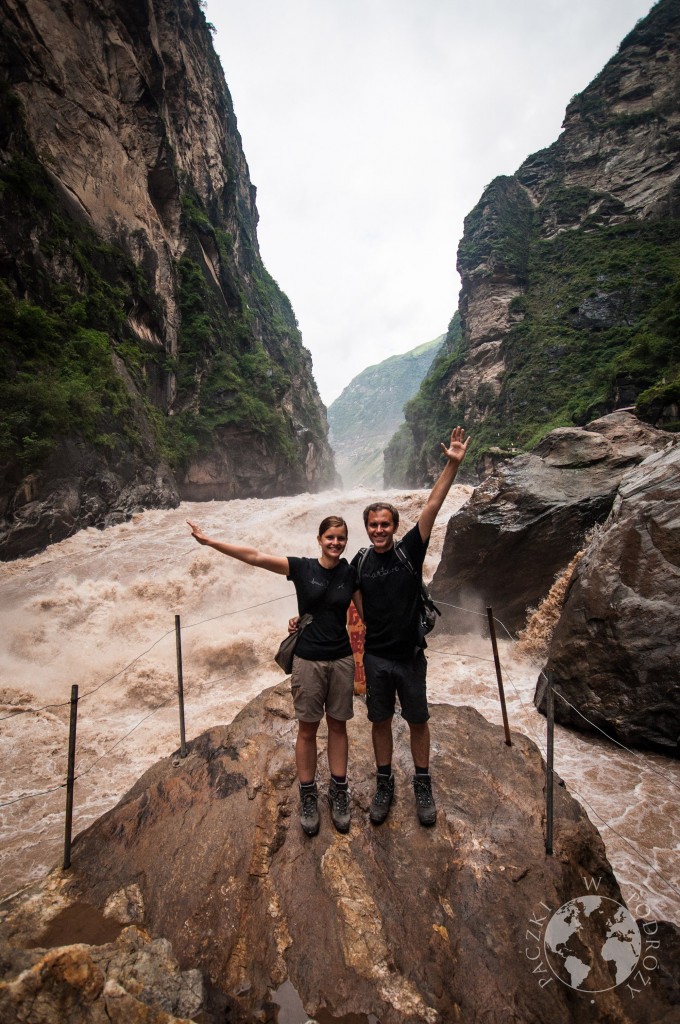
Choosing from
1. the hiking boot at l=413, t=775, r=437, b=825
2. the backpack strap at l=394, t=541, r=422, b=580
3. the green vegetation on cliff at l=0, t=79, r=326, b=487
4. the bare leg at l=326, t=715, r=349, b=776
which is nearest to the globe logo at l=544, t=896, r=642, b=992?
the hiking boot at l=413, t=775, r=437, b=825

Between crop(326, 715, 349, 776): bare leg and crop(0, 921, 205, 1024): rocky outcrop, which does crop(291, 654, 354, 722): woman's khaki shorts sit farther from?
crop(0, 921, 205, 1024): rocky outcrop

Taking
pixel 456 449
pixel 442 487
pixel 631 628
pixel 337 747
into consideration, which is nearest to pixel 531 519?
pixel 631 628

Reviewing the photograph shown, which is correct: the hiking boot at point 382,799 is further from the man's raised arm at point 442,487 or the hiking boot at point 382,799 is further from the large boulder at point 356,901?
the man's raised arm at point 442,487

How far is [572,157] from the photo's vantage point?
134 feet

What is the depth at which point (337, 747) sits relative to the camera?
249cm

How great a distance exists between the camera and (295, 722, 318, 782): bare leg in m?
2.44

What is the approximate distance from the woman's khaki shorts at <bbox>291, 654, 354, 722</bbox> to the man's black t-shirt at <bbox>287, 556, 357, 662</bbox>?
0.05 metres

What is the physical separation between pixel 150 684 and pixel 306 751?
553 cm

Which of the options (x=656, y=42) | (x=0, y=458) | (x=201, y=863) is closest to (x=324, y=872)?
(x=201, y=863)

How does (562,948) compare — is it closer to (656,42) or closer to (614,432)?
(614,432)

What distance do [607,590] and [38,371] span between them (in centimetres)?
1515

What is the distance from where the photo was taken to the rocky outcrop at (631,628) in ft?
14.5
